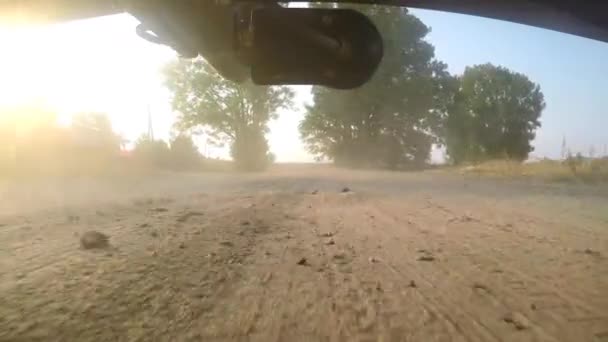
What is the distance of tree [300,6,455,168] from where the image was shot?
3.66 m

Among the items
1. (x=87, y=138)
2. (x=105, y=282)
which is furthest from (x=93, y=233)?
(x=87, y=138)

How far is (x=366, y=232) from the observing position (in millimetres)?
3754

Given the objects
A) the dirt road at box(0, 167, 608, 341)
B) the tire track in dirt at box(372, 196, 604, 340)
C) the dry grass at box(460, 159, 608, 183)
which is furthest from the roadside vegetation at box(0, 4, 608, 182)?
the dry grass at box(460, 159, 608, 183)

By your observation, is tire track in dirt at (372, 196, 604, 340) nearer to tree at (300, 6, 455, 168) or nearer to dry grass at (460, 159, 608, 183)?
tree at (300, 6, 455, 168)

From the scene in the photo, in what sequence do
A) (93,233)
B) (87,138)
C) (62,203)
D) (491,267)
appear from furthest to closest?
(87,138)
(62,203)
(93,233)
(491,267)

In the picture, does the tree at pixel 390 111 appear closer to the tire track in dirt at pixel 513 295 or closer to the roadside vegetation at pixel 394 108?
the roadside vegetation at pixel 394 108

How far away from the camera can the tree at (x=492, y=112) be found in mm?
3297

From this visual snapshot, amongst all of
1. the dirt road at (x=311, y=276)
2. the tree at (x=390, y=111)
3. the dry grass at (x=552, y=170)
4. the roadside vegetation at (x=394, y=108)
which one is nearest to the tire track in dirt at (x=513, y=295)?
the dirt road at (x=311, y=276)

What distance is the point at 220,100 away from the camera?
4684mm

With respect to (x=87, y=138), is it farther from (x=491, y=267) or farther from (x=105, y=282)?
(x=491, y=267)

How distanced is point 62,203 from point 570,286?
6.47 meters

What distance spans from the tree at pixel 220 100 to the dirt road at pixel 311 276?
1.30 m

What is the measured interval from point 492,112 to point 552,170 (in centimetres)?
703

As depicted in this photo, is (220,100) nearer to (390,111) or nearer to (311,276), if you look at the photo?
(390,111)
